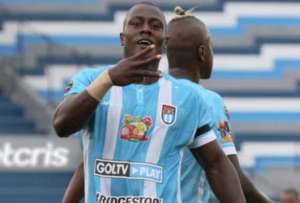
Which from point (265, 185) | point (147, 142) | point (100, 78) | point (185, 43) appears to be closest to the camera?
point (100, 78)

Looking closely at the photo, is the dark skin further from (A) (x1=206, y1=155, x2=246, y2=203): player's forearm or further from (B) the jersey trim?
(A) (x1=206, y1=155, x2=246, y2=203): player's forearm

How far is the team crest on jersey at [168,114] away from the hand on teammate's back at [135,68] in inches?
11.5

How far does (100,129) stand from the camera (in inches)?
141

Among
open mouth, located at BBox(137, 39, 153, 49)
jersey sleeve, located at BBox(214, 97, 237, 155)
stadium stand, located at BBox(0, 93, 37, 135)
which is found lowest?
jersey sleeve, located at BBox(214, 97, 237, 155)

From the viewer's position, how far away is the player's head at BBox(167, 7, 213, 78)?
14.5 feet

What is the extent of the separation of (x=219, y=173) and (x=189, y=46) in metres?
0.72

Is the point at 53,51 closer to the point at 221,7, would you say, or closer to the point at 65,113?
the point at 221,7

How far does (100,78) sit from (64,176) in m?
9.08

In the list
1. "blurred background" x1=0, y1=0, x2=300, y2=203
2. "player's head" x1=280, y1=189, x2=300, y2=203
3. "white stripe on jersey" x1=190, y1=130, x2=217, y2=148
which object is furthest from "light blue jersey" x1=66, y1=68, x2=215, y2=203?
"blurred background" x1=0, y1=0, x2=300, y2=203

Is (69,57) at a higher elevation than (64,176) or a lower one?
higher

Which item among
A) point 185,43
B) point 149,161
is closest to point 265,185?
point 185,43

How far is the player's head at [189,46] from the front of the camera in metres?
4.42

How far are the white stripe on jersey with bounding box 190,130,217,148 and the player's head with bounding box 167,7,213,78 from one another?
0.68m

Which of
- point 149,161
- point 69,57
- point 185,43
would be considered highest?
point 69,57
